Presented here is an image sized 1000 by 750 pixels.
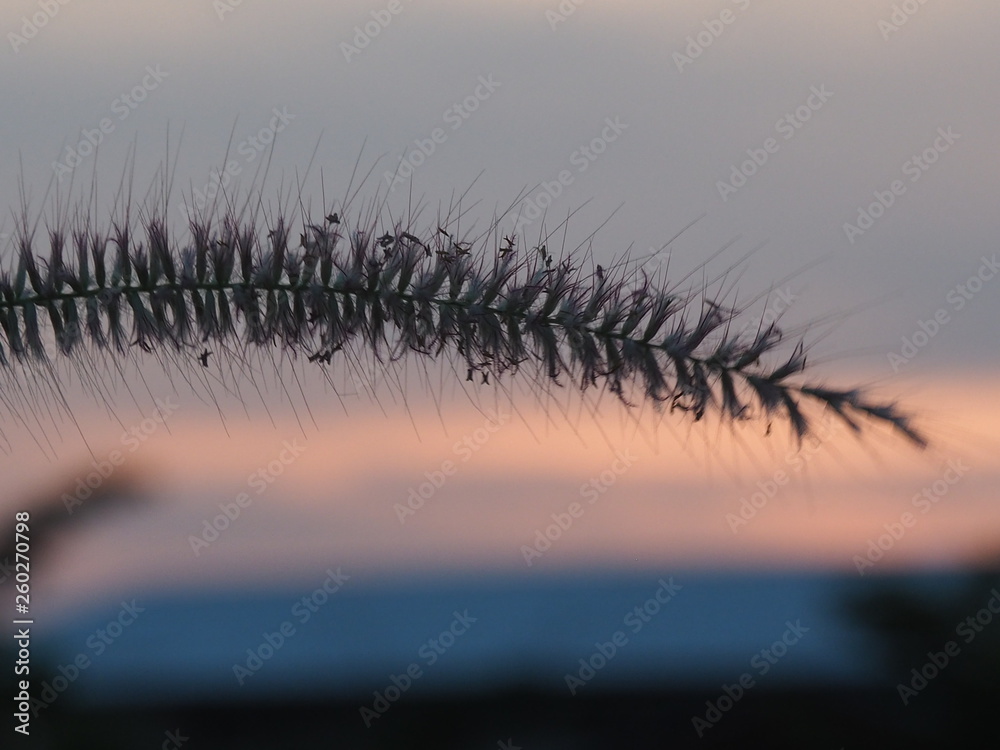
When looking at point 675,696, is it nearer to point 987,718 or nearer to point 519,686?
point 519,686

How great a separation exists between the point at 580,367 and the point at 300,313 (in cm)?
72

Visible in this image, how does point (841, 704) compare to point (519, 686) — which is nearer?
point (519, 686)

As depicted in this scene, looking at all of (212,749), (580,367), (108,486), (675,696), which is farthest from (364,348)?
(675,696)

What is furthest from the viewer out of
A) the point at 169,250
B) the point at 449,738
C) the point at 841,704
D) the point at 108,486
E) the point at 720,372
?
the point at 841,704

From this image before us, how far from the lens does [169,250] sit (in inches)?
104

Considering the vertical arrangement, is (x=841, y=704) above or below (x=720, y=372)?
above

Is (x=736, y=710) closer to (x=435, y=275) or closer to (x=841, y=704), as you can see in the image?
(x=841, y=704)

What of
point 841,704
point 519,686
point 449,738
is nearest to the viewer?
point 449,738

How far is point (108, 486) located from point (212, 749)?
8.34 meters

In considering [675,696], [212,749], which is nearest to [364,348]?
[212,749]

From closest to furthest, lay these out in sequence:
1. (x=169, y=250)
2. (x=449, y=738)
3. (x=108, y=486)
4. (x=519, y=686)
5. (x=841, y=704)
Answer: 1. (x=169, y=250)
2. (x=108, y=486)
3. (x=449, y=738)
4. (x=519, y=686)
5. (x=841, y=704)

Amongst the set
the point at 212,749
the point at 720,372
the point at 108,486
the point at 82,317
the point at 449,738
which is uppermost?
the point at 212,749

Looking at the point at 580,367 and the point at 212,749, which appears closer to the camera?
the point at 580,367

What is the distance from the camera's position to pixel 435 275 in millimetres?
2596
